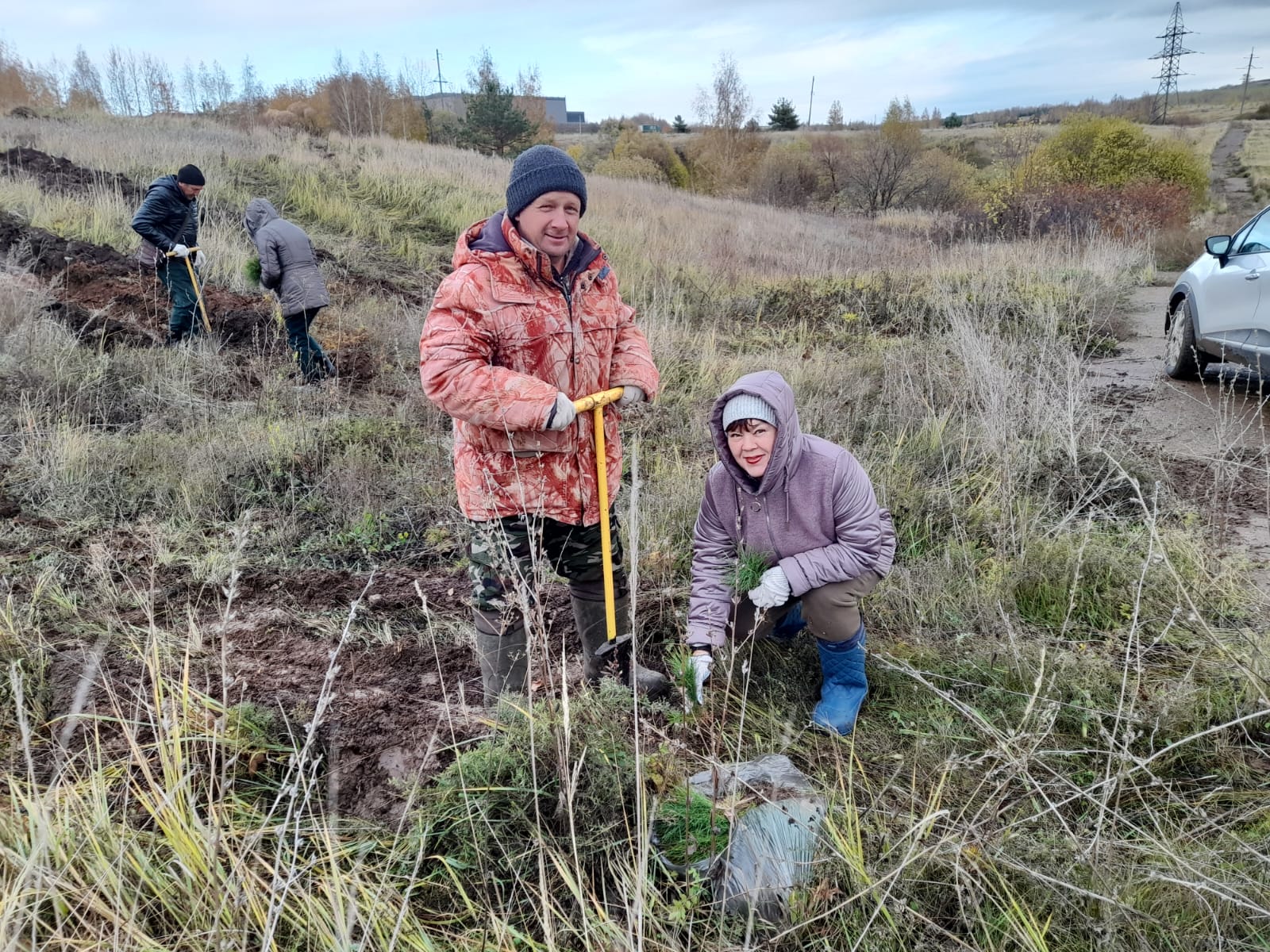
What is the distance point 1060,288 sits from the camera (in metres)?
8.45

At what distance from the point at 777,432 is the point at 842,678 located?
90 cm

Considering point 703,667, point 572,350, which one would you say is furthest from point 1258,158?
point 703,667

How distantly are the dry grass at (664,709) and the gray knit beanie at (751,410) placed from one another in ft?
2.85

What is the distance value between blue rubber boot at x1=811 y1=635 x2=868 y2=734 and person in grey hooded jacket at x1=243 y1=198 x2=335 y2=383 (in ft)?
17.4

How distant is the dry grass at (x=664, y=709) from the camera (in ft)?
5.38

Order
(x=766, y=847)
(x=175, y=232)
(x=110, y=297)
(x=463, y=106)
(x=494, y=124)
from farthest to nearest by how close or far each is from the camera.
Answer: (x=463, y=106) → (x=494, y=124) → (x=110, y=297) → (x=175, y=232) → (x=766, y=847)

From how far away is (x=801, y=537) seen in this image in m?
2.62

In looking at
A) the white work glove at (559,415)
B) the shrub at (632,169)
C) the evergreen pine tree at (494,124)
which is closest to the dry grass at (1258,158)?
the shrub at (632,169)

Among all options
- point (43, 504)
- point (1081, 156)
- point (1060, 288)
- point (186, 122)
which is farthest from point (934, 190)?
point (43, 504)

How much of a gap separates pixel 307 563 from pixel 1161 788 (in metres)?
3.60

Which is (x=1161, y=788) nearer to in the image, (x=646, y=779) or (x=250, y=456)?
(x=646, y=779)

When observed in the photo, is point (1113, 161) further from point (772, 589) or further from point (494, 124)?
point (494, 124)

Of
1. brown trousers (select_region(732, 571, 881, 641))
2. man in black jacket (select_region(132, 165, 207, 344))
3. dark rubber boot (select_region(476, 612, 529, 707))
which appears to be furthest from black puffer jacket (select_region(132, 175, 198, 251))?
brown trousers (select_region(732, 571, 881, 641))

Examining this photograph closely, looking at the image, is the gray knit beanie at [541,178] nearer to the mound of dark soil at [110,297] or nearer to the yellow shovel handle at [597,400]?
the yellow shovel handle at [597,400]
